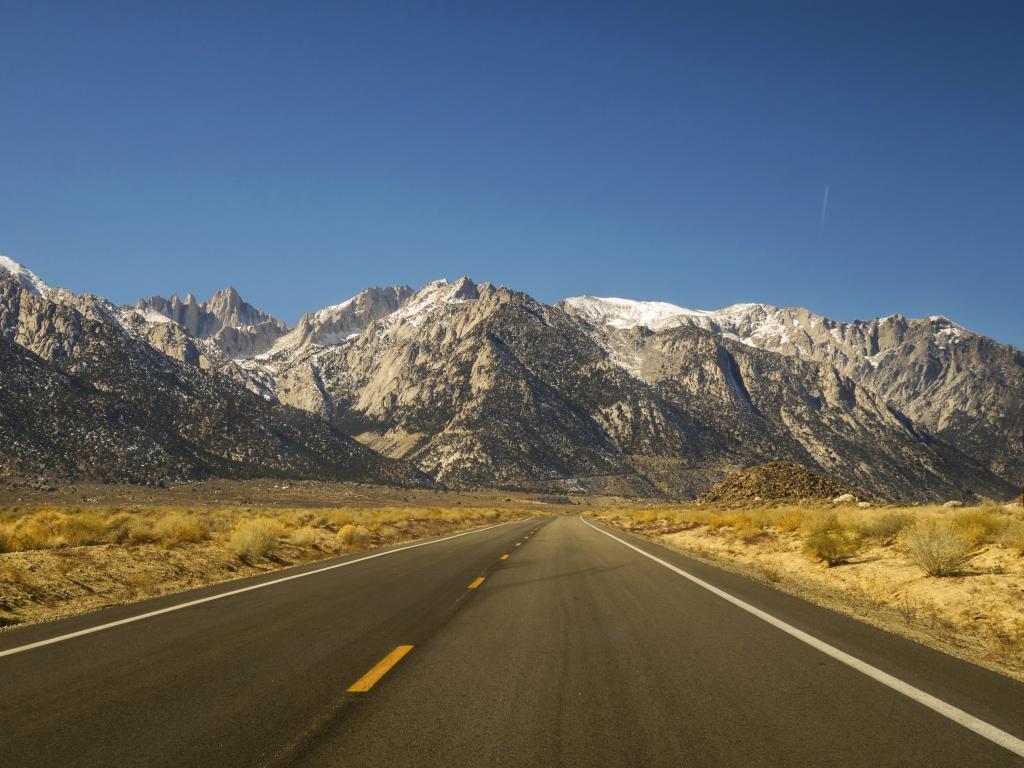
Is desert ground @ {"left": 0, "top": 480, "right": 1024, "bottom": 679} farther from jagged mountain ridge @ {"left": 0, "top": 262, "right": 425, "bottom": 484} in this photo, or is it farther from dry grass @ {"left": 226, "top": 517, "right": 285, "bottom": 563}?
jagged mountain ridge @ {"left": 0, "top": 262, "right": 425, "bottom": 484}

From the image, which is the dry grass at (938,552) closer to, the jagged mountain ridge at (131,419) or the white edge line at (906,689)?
the white edge line at (906,689)

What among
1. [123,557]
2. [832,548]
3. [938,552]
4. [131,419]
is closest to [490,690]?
[938,552]

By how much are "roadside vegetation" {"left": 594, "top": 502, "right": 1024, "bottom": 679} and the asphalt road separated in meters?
1.61

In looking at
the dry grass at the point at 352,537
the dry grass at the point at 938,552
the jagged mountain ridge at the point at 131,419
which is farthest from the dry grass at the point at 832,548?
the jagged mountain ridge at the point at 131,419

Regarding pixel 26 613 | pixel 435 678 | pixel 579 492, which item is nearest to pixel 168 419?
pixel 579 492

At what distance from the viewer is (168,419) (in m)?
119

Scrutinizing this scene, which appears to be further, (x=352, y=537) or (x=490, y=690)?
(x=352, y=537)

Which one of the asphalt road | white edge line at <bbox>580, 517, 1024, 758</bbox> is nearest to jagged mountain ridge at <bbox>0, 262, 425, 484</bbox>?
the asphalt road

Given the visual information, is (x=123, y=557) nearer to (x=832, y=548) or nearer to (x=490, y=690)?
(x=490, y=690)

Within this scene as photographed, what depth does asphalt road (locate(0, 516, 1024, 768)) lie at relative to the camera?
14.8ft

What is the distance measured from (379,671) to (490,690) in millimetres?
1194

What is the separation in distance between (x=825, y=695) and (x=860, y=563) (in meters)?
12.4

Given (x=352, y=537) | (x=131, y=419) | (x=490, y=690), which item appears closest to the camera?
(x=490, y=690)

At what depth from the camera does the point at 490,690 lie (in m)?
5.95
